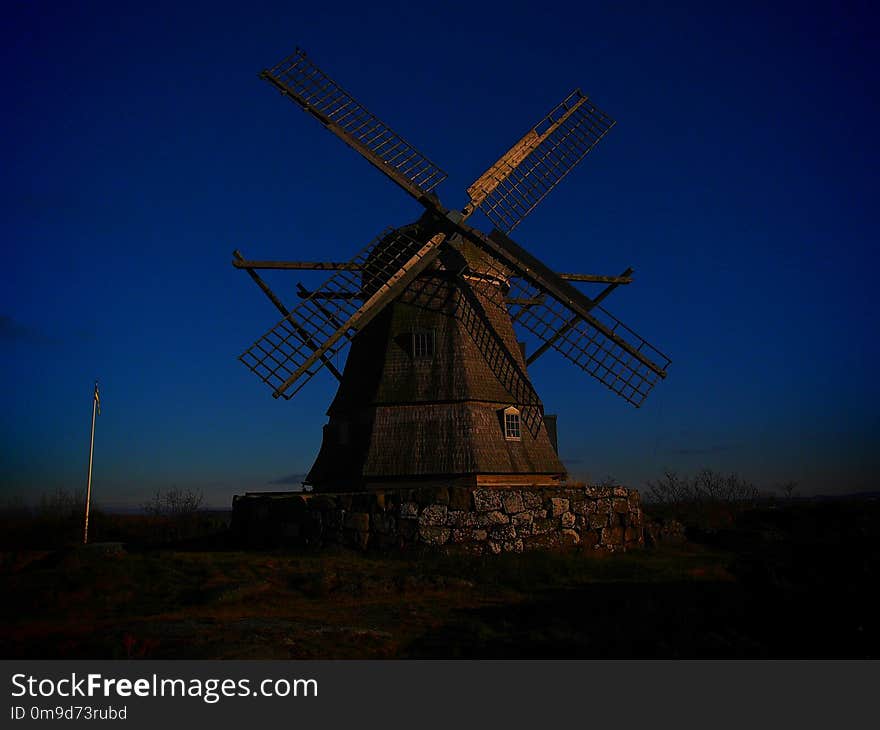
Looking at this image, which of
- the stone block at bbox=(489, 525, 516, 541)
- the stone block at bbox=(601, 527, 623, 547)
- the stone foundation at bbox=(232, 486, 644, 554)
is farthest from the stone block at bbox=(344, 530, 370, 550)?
the stone block at bbox=(601, 527, 623, 547)

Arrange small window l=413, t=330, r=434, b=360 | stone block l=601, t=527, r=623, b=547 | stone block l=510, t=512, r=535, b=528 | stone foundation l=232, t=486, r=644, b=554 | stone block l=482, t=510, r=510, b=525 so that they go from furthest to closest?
small window l=413, t=330, r=434, b=360 → stone block l=601, t=527, r=623, b=547 → stone block l=510, t=512, r=535, b=528 → stone block l=482, t=510, r=510, b=525 → stone foundation l=232, t=486, r=644, b=554

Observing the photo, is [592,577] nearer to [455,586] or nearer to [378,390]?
[455,586]

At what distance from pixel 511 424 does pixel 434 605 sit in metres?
8.57

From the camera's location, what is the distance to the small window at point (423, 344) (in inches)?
824

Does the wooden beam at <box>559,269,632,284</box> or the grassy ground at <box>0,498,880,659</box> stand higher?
the wooden beam at <box>559,269,632,284</box>

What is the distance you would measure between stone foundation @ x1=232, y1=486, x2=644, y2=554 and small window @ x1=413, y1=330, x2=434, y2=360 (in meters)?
4.32

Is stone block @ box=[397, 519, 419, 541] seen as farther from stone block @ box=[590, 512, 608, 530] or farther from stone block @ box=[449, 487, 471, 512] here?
stone block @ box=[590, 512, 608, 530]

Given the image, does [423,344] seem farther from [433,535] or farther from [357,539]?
[357,539]

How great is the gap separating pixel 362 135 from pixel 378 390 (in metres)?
7.70

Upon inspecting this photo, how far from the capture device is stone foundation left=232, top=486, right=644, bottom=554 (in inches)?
712

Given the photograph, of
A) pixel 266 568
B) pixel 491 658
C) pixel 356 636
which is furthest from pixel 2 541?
pixel 491 658

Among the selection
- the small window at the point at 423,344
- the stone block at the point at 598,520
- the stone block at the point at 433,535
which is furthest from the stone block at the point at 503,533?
the small window at the point at 423,344

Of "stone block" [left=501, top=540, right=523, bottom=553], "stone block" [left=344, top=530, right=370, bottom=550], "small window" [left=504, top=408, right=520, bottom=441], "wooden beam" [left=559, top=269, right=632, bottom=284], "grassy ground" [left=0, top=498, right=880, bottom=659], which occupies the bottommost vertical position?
"grassy ground" [left=0, top=498, right=880, bottom=659]

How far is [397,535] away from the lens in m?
18.1
